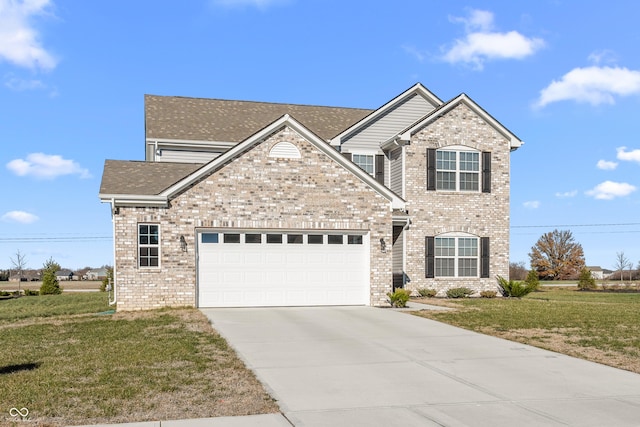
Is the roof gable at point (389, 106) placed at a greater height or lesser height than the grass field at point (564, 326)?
greater

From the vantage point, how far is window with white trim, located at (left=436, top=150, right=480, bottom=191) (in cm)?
2674

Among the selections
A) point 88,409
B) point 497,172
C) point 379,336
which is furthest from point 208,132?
point 88,409

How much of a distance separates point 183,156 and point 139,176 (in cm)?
545

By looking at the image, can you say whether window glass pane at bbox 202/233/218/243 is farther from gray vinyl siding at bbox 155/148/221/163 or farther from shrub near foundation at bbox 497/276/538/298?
shrub near foundation at bbox 497/276/538/298

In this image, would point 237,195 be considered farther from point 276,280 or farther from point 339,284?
point 339,284

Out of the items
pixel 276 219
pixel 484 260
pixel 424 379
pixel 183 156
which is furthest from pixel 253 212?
pixel 424 379

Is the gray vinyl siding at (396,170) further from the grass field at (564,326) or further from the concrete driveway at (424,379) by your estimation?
the concrete driveway at (424,379)

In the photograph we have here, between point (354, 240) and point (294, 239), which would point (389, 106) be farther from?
point (294, 239)

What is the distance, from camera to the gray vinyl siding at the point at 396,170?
87.2ft

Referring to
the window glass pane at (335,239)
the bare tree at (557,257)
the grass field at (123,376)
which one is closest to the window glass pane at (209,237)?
the window glass pane at (335,239)

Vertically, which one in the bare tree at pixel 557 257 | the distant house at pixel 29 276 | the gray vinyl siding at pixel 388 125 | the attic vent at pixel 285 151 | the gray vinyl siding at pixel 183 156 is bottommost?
the distant house at pixel 29 276

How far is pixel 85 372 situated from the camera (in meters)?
9.92

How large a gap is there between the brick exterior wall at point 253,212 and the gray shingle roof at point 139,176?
709mm

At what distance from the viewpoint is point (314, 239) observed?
21.3 m
